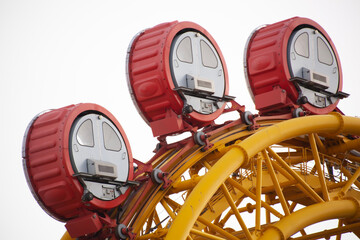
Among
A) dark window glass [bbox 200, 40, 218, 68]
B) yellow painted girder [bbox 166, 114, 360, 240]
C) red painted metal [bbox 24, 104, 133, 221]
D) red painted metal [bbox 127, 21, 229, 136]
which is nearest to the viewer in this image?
yellow painted girder [bbox 166, 114, 360, 240]

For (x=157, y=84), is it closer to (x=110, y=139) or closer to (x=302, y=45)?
(x=110, y=139)

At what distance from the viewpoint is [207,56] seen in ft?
90.2

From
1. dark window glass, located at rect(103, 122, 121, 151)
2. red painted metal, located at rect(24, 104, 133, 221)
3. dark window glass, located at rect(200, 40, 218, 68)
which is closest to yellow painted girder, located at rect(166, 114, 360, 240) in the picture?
red painted metal, located at rect(24, 104, 133, 221)

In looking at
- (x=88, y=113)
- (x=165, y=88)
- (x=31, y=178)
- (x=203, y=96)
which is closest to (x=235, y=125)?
(x=203, y=96)

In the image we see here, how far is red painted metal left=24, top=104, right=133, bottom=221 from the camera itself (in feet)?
74.3

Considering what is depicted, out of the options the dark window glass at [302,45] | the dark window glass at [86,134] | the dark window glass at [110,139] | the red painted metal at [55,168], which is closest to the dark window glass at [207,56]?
the dark window glass at [302,45]

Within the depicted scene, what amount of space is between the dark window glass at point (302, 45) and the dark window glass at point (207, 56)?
149 inches

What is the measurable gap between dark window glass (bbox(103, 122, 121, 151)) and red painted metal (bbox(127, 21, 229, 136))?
183 cm

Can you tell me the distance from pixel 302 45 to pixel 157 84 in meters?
7.25

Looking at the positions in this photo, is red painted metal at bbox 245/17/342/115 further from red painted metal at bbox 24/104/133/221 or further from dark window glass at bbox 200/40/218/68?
red painted metal at bbox 24/104/133/221

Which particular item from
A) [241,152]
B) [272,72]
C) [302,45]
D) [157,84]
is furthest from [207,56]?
[241,152]

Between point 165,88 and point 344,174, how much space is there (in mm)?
9773

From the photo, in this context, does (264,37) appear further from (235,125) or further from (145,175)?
(145,175)

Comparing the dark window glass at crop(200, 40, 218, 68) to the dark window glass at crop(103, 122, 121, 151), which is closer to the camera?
the dark window glass at crop(103, 122, 121, 151)
